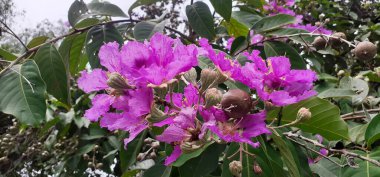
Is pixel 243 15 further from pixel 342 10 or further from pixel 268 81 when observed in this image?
pixel 342 10

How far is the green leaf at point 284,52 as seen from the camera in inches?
45.3

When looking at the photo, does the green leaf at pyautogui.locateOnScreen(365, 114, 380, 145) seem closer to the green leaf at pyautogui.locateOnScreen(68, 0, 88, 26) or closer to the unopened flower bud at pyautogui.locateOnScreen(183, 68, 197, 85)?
the unopened flower bud at pyautogui.locateOnScreen(183, 68, 197, 85)

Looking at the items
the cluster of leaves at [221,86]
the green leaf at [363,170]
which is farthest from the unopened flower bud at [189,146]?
the green leaf at [363,170]

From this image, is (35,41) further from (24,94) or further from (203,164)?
(203,164)

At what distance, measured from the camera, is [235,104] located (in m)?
0.68

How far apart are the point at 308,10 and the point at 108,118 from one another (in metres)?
2.37

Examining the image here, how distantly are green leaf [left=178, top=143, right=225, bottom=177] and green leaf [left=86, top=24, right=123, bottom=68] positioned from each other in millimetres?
386

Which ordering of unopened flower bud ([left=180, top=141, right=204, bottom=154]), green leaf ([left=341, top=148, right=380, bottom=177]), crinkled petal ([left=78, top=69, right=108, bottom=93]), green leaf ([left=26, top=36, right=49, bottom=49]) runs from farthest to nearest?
1. green leaf ([left=26, top=36, right=49, bottom=49])
2. green leaf ([left=341, top=148, right=380, bottom=177])
3. crinkled petal ([left=78, top=69, right=108, bottom=93])
4. unopened flower bud ([left=180, top=141, right=204, bottom=154])

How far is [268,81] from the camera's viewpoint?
2.59 ft

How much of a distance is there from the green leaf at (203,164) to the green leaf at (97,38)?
39cm

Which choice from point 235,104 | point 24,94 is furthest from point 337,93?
point 24,94

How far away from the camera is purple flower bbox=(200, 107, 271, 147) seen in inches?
27.1

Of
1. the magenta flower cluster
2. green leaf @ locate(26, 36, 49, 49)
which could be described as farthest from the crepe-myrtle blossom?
green leaf @ locate(26, 36, 49, 49)

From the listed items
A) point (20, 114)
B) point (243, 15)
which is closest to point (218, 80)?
point (20, 114)
